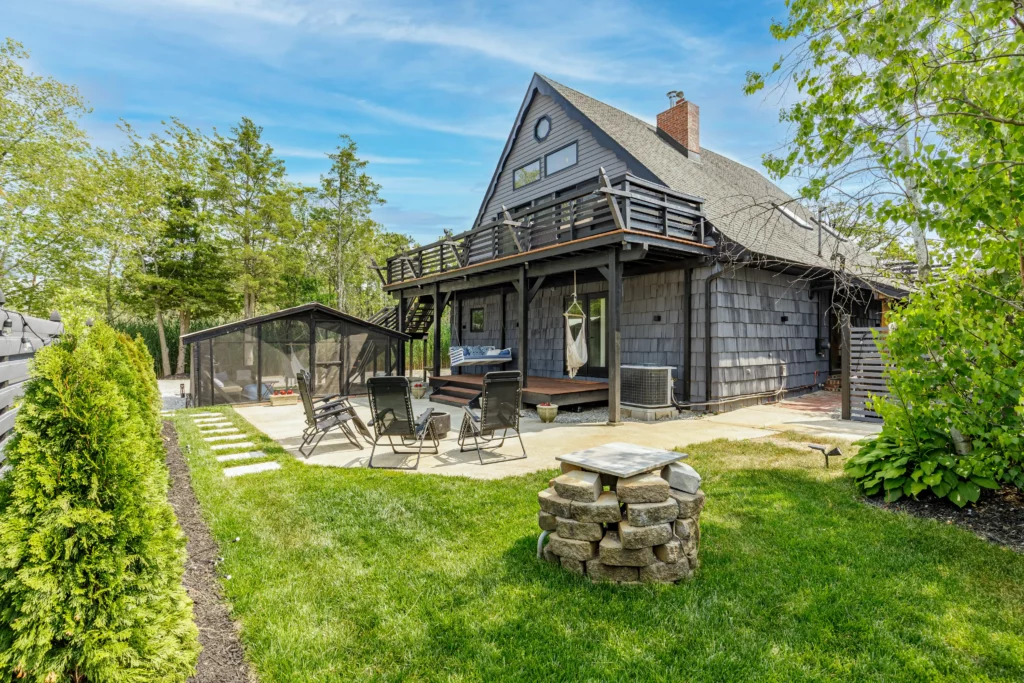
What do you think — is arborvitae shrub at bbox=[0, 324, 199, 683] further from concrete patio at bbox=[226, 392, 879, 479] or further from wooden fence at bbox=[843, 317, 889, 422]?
wooden fence at bbox=[843, 317, 889, 422]

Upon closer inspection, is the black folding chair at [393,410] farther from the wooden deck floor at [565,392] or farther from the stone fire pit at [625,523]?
the wooden deck floor at [565,392]

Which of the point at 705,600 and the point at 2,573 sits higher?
the point at 2,573

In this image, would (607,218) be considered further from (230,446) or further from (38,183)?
(38,183)

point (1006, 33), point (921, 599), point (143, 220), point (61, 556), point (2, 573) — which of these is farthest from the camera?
point (143, 220)

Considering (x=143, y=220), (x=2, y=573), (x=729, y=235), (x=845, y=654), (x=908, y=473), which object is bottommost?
(x=845, y=654)

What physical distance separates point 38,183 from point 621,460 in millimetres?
23165

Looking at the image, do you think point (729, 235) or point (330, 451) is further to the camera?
point (729, 235)

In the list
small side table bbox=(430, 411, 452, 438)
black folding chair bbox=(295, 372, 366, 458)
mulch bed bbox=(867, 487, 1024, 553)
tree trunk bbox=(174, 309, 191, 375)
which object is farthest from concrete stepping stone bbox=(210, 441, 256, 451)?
tree trunk bbox=(174, 309, 191, 375)

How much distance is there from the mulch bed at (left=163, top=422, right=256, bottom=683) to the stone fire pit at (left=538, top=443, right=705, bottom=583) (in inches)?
69.0

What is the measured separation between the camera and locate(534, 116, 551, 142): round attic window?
43.0 feet

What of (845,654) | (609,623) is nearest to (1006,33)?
(845,654)

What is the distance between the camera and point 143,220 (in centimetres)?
2045

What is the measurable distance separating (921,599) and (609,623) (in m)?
1.80

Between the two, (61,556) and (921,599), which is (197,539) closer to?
(61,556)
